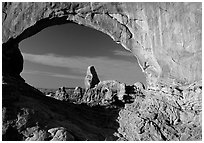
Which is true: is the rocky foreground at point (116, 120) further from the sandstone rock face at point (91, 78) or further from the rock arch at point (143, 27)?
the sandstone rock face at point (91, 78)

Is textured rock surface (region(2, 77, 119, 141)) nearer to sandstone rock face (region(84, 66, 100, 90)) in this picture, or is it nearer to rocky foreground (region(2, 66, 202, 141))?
rocky foreground (region(2, 66, 202, 141))

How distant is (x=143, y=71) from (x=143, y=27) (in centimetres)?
394

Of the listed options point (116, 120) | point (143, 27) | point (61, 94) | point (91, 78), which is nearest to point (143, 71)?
point (143, 27)

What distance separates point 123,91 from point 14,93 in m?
24.1

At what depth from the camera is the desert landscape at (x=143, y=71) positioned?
16.4 meters

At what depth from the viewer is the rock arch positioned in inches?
731

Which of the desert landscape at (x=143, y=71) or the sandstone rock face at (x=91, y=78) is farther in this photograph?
the sandstone rock face at (x=91, y=78)

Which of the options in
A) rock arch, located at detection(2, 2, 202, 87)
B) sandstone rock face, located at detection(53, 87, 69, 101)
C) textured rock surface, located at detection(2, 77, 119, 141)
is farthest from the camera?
sandstone rock face, located at detection(53, 87, 69, 101)

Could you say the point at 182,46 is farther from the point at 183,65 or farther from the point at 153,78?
the point at 153,78

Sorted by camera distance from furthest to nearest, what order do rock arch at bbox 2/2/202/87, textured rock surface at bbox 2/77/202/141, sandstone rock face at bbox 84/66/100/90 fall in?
sandstone rock face at bbox 84/66/100/90 → rock arch at bbox 2/2/202/87 → textured rock surface at bbox 2/77/202/141

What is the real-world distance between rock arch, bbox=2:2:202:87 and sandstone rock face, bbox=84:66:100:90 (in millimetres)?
30875

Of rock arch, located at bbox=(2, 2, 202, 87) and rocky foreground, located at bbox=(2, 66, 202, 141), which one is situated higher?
rock arch, located at bbox=(2, 2, 202, 87)

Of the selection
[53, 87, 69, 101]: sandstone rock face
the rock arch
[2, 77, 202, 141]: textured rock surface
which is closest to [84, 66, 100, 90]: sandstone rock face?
[53, 87, 69, 101]: sandstone rock face

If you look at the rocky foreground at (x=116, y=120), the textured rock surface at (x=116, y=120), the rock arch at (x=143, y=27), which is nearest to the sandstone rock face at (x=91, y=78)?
the rock arch at (x=143, y=27)
